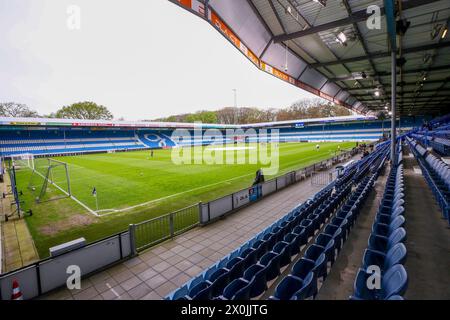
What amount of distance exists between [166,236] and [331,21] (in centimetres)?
901

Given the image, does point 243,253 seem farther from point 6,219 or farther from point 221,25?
point 6,219

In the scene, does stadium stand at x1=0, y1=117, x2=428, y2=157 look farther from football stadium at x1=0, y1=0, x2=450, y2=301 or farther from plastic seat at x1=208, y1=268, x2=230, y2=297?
plastic seat at x1=208, y1=268, x2=230, y2=297

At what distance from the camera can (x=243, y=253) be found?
4797 millimetres

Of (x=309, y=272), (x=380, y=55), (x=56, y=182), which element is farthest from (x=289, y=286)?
(x=56, y=182)

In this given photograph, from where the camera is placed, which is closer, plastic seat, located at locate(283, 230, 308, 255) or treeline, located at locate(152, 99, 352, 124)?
plastic seat, located at locate(283, 230, 308, 255)

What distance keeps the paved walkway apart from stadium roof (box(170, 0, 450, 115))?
603cm

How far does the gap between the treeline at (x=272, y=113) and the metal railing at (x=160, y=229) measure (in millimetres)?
77471

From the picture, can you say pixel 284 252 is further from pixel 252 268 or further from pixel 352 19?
pixel 352 19

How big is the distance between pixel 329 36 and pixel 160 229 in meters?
9.93

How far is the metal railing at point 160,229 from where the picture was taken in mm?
7086

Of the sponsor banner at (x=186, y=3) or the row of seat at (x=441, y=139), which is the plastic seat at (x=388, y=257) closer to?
the sponsor banner at (x=186, y=3)

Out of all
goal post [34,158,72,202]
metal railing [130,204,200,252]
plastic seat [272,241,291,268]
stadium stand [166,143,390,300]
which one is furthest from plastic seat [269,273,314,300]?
goal post [34,158,72,202]

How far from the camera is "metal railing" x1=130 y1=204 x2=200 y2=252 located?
279 inches

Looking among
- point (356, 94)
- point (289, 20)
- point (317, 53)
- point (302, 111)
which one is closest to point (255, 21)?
point (289, 20)
